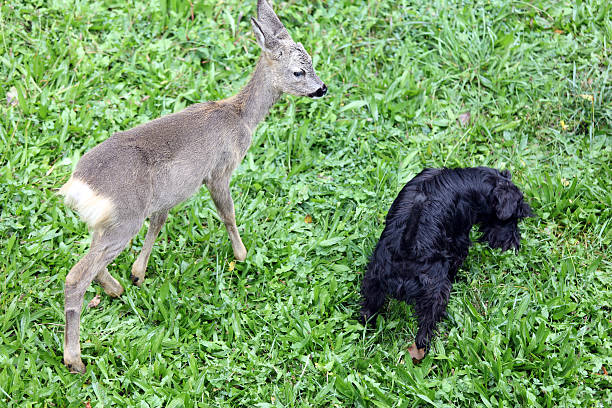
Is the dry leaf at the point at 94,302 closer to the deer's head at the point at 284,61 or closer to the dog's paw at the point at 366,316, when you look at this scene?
the dog's paw at the point at 366,316

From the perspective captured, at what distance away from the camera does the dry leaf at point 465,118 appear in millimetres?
6305

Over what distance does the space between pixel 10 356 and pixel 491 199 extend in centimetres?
347

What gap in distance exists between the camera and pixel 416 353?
4496 millimetres

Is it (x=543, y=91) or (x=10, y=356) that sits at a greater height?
(x=543, y=91)

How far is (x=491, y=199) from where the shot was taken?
4688mm

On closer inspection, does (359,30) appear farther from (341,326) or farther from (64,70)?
(341,326)

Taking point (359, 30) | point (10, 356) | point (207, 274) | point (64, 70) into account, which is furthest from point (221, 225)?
point (359, 30)

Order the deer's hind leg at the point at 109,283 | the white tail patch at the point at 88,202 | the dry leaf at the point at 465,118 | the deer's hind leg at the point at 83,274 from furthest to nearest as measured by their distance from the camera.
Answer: the dry leaf at the point at 465,118
the deer's hind leg at the point at 109,283
the deer's hind leg at the point at 83,274
the white tail patch at the point at 88,202

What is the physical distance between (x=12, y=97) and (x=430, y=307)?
14.0 ft

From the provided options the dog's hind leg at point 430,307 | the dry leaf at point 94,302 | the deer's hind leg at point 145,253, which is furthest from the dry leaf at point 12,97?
the dog's hind leg at point 430,307

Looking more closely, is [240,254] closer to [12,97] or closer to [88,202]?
[88,202]

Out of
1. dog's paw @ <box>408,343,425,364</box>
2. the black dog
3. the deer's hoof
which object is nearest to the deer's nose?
the black dog

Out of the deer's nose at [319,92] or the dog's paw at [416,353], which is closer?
the dog's paw at [416,353]

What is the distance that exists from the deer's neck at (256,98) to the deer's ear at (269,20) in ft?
0.82
